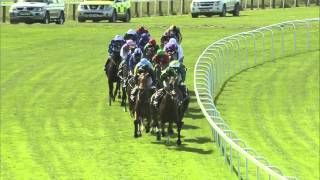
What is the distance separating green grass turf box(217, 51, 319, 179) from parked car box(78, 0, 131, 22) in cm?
1306

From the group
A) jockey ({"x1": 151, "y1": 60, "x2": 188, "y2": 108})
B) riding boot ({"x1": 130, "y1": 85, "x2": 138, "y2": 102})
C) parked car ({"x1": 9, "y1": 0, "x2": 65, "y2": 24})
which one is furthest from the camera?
parked car ({"x1": 9, "y1": 0, "x2": 65, "y2": 24})

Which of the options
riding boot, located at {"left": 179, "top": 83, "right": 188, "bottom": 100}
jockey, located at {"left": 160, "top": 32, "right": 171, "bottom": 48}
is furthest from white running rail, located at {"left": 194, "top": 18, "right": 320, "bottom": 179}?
jockey, located at {"left": 160, "top": 32, "right": 171, "bottom": 48}

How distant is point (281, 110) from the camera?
25.7 meters

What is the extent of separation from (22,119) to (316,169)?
7.67m

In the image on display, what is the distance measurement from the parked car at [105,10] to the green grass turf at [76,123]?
4.26m

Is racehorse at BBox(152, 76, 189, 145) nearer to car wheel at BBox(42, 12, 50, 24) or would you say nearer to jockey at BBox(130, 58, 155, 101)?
jockey at BBox(130, 58, 155, 101)

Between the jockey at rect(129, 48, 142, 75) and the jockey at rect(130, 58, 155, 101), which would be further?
the jockey at rect(129, 48, 142, 75)

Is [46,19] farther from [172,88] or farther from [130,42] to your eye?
[172,88]

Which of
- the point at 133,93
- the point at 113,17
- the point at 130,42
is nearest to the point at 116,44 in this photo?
the point at 130,42

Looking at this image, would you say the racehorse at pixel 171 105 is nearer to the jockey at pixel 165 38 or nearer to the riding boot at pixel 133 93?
the riding boot at pixel 133 93

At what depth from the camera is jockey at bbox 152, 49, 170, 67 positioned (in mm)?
21391

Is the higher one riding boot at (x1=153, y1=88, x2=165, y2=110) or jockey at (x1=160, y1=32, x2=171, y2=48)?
jockey at (x1=160, y1=32, x2=171, y2=48)

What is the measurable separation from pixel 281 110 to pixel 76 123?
5604 millimetres

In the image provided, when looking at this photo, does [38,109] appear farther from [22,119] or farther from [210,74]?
[210,74]
